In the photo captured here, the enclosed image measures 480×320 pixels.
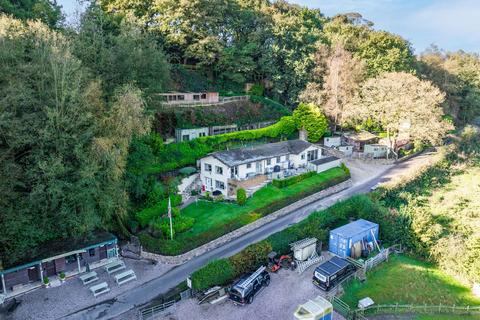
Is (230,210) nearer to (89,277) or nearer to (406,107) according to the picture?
(89,277)

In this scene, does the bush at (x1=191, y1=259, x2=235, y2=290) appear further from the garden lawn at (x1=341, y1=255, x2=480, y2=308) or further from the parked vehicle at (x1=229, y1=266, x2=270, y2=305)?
the garden lawn at (x1=341, y1=255, x2=480, y2=308)

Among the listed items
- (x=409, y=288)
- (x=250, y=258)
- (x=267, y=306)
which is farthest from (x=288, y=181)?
(x=267, y=306)

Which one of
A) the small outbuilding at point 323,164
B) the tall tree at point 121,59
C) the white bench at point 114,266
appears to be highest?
the tall tree at point 121,59

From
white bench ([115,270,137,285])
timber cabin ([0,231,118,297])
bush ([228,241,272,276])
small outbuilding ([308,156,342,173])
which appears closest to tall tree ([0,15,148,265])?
timber cabin ([0,231,118,297])

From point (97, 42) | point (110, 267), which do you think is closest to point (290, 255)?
point (110, 267)

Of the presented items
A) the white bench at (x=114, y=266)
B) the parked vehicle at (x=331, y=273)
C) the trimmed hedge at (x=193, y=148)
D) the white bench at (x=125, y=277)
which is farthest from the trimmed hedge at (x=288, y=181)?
the white bench at (x=125, y=277)

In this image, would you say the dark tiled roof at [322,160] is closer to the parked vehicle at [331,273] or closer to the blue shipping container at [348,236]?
the blue shipping container at [348,236]

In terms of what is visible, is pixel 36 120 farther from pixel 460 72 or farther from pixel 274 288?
pixel 460 72


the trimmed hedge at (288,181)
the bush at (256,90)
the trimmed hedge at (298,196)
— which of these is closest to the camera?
the trimmed hedge at (298,196)
